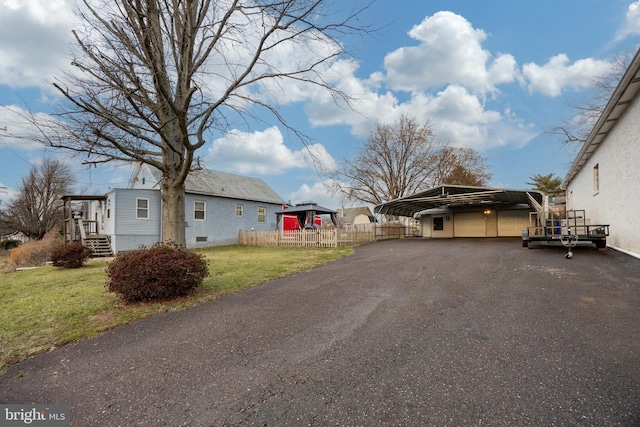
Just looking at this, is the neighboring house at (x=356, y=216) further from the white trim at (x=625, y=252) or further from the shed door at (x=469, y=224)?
the white trim at (x=625, y=252)

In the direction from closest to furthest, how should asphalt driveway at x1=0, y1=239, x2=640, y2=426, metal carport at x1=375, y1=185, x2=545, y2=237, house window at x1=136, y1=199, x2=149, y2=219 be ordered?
1. asphalt driveway at x1=0, y1=239, x2=640, y2=426
2. house window at x1=136, y1=199, x2=149, y2=219
3. metal carport at x1=375, y1=185, x2=545, y2=237

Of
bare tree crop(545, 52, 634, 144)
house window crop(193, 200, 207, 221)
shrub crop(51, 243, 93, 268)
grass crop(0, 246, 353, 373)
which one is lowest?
grass crop(0, 246, 353, 373)

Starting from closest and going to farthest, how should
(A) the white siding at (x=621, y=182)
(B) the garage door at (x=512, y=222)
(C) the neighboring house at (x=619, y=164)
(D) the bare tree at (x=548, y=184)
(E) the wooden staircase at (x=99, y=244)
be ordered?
(C) the neighboring house at (x=619, y=164)
(A) the white siding at (x=621, y=182)
(E) the wooden staircase at (x=99, y=244)
(B) the garage door at (x=512, y=222)
(D) the bare tree at (x=548, y=184)

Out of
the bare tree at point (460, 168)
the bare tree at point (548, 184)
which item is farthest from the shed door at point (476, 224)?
the bare tree at point (548, 184)

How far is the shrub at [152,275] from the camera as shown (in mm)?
4988

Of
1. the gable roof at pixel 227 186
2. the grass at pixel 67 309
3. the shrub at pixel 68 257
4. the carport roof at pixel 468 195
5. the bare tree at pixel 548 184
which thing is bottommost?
the grass at pixel 67 309

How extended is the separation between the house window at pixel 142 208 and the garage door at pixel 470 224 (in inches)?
941

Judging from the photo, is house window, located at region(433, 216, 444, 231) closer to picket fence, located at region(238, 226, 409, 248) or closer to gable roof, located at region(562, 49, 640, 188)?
picket fence, located at region(238, 226, 409, 248)

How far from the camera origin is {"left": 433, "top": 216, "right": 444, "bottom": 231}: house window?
2636 cm

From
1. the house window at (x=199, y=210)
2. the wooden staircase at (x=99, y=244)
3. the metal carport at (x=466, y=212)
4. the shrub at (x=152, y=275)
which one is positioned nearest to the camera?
the shrub at (x=152, y=275)

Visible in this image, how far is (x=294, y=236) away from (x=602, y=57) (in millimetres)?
21013

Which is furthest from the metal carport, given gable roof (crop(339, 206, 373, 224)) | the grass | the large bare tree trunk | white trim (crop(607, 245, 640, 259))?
gable roof (crop(339, 206, 373, 224))

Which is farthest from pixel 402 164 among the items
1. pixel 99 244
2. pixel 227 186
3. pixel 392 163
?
pixel 99 244

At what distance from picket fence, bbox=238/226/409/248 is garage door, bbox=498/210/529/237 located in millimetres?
9709
